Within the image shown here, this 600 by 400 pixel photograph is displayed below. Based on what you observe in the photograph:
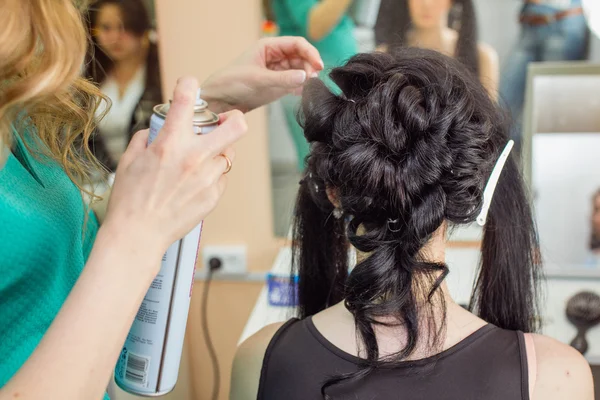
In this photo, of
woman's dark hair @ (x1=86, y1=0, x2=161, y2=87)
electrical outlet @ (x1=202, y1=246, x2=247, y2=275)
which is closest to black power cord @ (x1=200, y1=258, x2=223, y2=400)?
electrical outlet @ (x1=202, y1=246, x2=247, y2=275)

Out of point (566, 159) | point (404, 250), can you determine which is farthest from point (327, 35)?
point (404, 250)

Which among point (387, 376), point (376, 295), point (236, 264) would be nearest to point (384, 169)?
point (376, 295)

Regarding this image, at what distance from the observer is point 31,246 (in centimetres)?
63

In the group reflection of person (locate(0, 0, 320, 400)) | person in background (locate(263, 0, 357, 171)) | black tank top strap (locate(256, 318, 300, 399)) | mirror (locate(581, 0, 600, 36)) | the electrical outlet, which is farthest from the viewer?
the electrical outlet

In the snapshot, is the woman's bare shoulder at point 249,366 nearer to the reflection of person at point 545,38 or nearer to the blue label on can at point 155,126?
the blue label on can at point 155,126

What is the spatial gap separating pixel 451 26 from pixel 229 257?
91cm

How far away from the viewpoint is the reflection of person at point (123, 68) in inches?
63.9

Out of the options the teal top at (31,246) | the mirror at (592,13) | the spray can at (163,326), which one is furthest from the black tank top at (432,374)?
the mirror at (592,13)

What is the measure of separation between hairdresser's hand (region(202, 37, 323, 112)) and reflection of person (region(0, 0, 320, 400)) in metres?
0.21

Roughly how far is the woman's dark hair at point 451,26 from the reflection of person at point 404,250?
731mm

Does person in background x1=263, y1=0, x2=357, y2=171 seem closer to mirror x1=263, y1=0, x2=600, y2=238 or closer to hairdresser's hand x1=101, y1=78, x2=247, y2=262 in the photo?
mirror x1=263, y1=0, x2=600, y2=238

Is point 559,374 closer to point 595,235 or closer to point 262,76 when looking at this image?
point 262,76

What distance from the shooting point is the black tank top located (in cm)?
73

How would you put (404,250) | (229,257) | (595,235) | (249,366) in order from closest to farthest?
(404,250)
(249,366)
(595,235)
(229,257)
